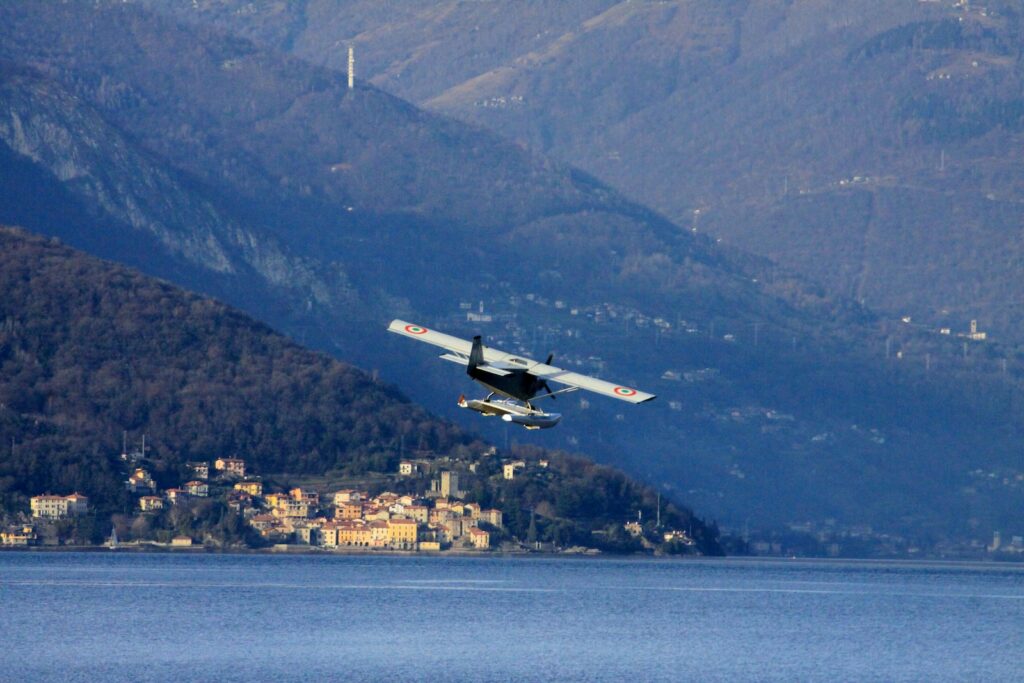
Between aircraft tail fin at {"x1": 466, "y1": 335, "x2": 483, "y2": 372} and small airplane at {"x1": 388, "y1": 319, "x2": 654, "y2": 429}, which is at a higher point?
aircraft tail fin at {"x1": 466, "y1": 335, "x2": 483, "y2": 372}

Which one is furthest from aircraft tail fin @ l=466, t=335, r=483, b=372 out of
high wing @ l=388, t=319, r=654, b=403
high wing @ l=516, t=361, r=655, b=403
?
high wing @ l=516, t=361, r=655, b=403

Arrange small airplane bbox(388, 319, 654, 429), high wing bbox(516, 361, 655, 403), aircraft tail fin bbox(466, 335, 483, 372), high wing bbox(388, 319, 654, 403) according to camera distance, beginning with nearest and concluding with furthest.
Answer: aircraft tail fin bbox(466, 335, 483, 372)
high wing bbox(516, 361, 655, 403)
high wing bbox(388, 319, 654, 403)
small airplane bbox(388, 319, 654, 429)

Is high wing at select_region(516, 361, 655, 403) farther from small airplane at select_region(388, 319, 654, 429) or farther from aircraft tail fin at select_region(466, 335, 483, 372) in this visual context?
aircraft tail fin at select_region(466, 335, 483, 372)

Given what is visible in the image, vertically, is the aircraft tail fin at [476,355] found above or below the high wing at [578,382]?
above

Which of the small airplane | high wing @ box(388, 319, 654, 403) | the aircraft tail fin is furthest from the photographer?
the small airplane

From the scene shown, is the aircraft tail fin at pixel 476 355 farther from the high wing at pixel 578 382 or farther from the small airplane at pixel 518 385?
the high wing at pixel 578 382

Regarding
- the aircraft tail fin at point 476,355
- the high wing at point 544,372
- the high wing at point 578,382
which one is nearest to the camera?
the aircraft tail fin at point 476,355

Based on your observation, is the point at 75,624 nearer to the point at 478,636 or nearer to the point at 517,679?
the point at 478,636

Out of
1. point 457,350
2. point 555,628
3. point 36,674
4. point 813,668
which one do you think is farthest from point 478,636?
point 457,350

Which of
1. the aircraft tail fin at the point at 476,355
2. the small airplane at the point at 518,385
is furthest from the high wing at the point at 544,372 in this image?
the aircraft tail fin at the point at 476,355
